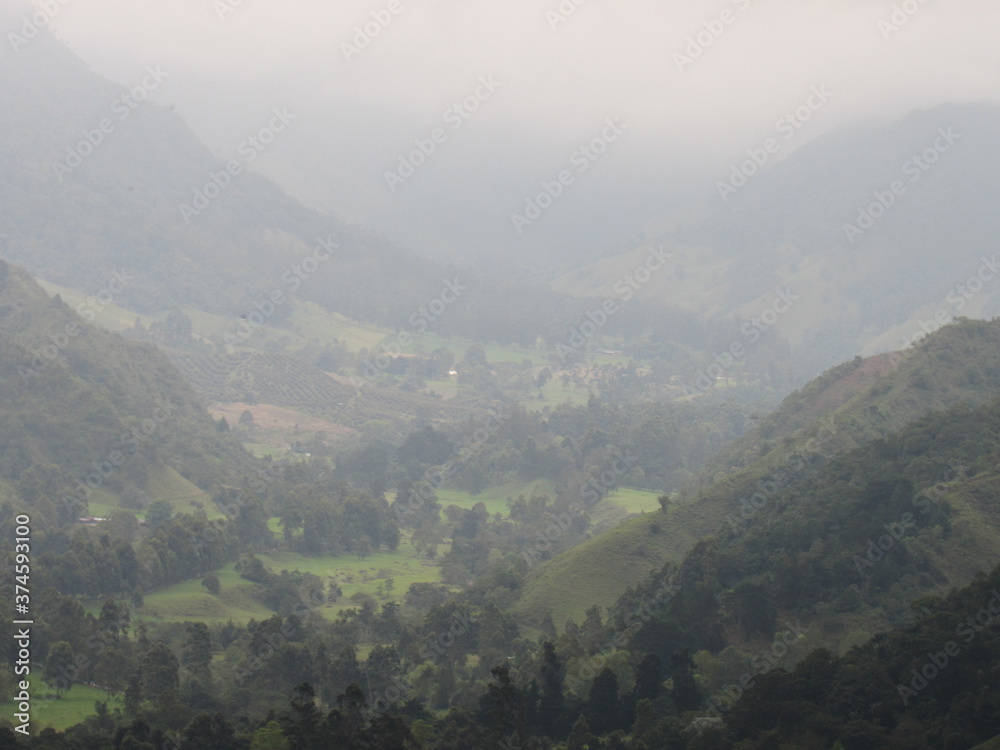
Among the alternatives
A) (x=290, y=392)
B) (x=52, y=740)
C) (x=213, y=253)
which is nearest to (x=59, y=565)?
(x=52, y=740)

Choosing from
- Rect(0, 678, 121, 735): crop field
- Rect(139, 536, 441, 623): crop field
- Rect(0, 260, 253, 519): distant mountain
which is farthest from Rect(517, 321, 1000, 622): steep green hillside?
Rect(0, 260, 253, 519): distant mountain

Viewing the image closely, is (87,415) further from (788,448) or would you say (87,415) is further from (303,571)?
(788,448)

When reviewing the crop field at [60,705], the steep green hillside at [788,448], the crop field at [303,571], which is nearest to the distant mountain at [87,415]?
the crop field at [303,571]

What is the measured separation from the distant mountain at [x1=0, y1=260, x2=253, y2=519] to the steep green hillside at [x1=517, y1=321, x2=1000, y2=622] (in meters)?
33.0

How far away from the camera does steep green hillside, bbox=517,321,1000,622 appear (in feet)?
172

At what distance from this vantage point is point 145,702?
39406 mm

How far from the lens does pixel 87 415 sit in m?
76.6

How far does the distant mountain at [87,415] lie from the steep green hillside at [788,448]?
108 ft

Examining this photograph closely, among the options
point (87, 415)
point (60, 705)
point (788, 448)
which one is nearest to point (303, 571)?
point (87, 415)

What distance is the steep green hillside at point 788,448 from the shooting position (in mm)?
52562

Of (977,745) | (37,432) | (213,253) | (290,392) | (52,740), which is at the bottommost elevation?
(977,745)

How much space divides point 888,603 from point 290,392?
317ft

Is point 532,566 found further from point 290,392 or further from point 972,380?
point 290,392

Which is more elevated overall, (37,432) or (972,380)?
(37,432)
